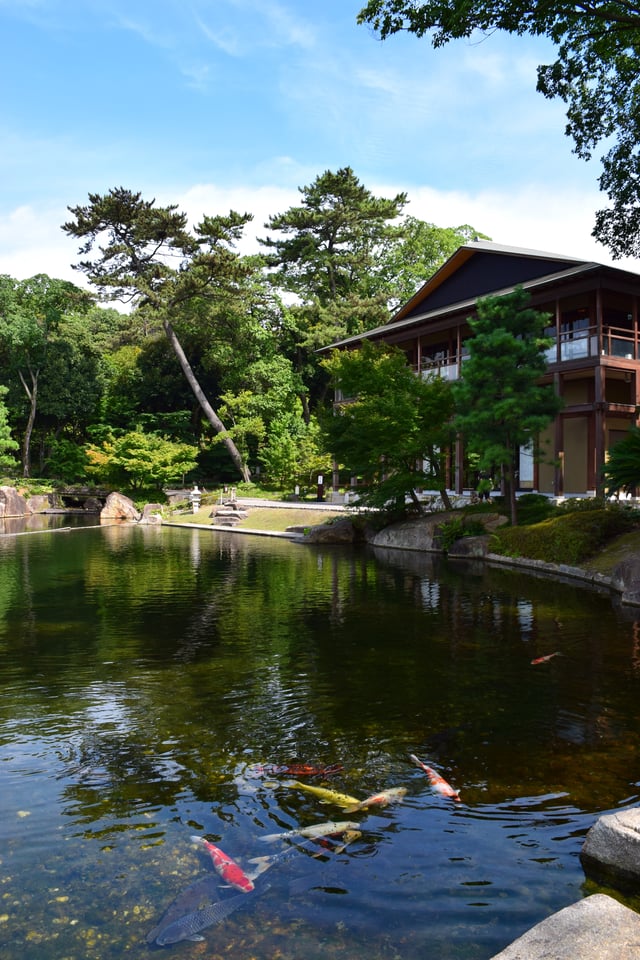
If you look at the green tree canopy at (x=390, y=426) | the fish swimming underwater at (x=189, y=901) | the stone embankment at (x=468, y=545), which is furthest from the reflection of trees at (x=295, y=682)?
the green tree canopy at (x=390, y=426)

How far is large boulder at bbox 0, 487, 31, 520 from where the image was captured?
40459 mm

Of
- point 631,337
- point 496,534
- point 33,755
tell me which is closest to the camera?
point 33,755

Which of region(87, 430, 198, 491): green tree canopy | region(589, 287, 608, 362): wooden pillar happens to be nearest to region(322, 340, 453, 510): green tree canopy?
region(589, 287, 608, 362): wooden pillar

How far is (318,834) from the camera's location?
523 centimetres

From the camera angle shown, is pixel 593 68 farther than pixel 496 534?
No

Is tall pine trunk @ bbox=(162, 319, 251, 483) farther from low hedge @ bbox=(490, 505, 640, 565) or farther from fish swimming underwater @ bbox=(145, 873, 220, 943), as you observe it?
fish swimming underwater @ bbox=(145, 873, 220, 943)

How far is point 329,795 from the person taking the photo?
5.89 meters

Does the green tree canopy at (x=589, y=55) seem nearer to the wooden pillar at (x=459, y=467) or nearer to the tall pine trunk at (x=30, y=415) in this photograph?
the wooden pillar at (x=459, y=467)

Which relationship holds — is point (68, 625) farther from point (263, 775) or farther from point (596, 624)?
point (596, 624)

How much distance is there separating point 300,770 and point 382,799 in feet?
2.96

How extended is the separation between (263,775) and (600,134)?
19.9m

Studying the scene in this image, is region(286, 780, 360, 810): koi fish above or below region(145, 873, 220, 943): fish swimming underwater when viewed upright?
above

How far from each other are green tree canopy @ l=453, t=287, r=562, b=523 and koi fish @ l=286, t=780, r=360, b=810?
54.5 feet

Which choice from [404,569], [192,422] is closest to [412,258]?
[192,422]
